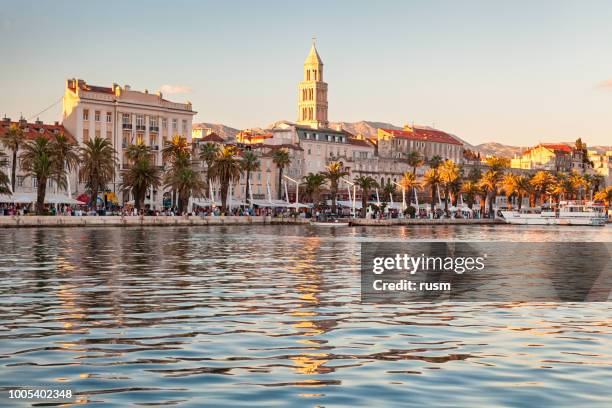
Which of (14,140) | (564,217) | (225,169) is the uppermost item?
(14,140)

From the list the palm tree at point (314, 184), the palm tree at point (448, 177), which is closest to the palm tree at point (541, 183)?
the palm tree at point (448, 177)

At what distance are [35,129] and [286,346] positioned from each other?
359 ft

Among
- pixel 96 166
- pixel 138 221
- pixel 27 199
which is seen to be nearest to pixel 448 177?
pixel 138 221

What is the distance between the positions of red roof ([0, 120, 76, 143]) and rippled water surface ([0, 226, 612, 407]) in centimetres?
8880

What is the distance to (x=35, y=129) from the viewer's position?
397 feet

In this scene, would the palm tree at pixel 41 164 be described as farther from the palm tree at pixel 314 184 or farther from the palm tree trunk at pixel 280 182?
the palm tree at pixel 314 184

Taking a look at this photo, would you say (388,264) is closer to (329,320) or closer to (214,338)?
(329,320)

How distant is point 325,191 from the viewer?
167875 mm

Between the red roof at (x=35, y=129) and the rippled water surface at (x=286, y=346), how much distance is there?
88801 millimetres

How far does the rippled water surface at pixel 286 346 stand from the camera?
13.6 m

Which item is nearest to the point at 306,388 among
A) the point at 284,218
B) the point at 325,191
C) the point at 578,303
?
the point at 578,303

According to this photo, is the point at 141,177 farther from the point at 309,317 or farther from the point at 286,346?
the point at 286,346

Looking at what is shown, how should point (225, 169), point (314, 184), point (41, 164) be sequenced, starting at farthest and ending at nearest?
point (314, 184) → point (225, 169) → point (41, 164)

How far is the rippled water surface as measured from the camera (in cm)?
1358
